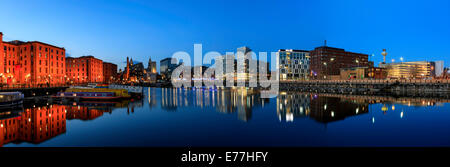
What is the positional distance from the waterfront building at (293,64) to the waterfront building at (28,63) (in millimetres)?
143689

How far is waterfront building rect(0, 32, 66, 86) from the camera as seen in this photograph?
7150 centimetres

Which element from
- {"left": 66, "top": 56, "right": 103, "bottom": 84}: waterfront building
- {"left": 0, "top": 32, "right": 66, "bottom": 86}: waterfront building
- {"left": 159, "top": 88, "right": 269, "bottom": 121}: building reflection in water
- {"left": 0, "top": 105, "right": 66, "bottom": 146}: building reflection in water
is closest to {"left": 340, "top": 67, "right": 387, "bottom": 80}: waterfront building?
{"left": 159, "top": 88, "right": 269, "bottom": 121}: building reflection in water

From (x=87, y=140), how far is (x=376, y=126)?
25.5 meters

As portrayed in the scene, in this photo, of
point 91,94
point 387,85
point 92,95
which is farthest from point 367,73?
point 91,94

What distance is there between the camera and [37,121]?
919 inches

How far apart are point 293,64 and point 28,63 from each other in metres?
163

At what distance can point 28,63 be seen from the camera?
79.0 m

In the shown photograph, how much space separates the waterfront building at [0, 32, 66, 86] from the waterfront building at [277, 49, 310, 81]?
143689 mm

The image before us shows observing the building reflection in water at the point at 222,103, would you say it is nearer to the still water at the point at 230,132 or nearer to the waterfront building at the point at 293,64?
the still water at the point at 230,132

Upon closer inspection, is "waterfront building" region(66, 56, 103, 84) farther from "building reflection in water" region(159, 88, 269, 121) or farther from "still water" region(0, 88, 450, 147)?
"still water" region(0, 88, 450, 147)

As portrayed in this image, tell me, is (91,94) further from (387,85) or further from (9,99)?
(387,85)

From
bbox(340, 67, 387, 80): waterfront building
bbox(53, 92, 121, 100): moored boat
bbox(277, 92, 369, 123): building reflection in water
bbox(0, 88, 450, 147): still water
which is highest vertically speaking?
bbox(340, 67, 387, 80): waterfront building

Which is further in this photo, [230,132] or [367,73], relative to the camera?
[367,73]
